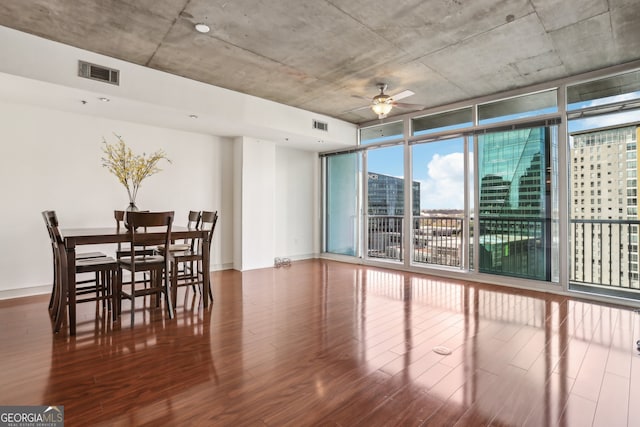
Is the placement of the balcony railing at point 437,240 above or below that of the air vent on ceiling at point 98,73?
below

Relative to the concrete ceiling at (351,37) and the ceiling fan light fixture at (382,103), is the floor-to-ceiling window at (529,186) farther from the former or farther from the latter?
the ceiling fan light fixture at (382,103)

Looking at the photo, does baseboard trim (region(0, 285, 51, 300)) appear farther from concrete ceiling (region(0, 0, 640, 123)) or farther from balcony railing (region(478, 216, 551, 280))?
balcony railing (region(478, 216, 551, 280))

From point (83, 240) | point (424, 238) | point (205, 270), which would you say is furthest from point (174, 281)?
point (424, 238)

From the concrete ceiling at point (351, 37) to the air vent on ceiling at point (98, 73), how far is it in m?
0.18

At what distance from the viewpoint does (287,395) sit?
199 centimetres

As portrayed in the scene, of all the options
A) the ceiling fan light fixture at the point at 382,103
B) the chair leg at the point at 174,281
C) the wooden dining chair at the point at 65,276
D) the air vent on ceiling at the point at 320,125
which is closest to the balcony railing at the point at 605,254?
the ceiling fan light fixture at the point at 382,103

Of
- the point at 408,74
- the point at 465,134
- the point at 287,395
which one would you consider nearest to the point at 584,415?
the point at 287,395

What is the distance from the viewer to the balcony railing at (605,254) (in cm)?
416

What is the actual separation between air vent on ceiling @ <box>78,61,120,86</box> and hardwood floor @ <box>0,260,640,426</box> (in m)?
2.61

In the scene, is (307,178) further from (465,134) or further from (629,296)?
(629,296)

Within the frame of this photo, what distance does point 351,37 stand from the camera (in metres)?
3.43

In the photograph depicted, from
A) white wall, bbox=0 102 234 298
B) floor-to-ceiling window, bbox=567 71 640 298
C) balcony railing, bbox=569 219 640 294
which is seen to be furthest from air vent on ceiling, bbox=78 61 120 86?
balcony railing, bbox=569 219 640 294

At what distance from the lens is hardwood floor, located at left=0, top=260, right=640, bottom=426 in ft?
6.01

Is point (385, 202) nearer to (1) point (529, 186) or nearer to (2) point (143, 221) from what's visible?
(1) point (529, 186)
